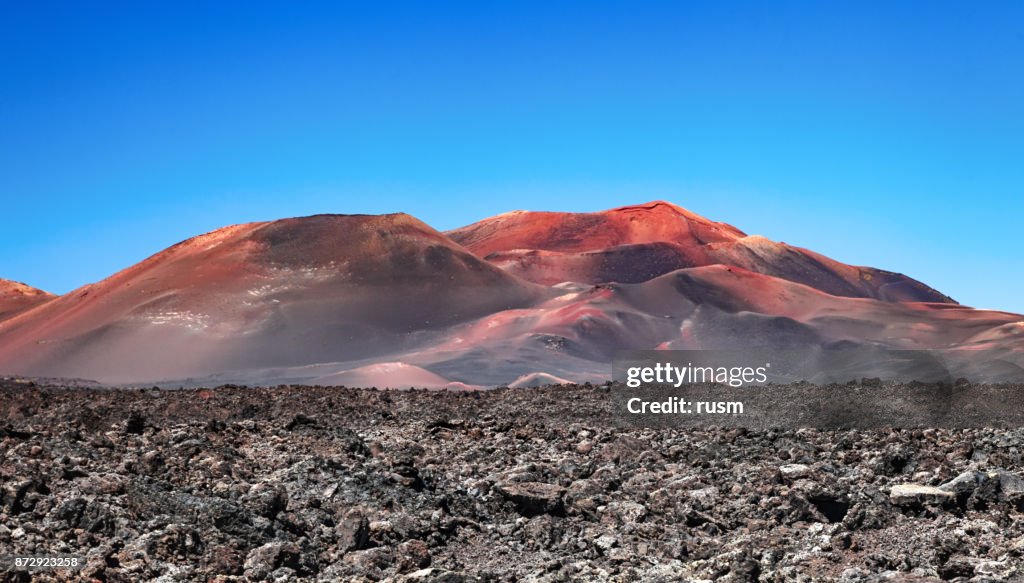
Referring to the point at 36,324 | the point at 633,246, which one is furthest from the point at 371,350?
the point at 633,246

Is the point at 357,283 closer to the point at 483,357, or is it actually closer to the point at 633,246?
the point at 483,357

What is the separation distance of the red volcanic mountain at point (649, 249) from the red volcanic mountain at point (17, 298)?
116ft

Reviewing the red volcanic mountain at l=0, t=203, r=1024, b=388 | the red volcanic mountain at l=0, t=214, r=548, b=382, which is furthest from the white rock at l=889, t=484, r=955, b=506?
the red volcanic mountain at l=0, t=214, r=548, b=382

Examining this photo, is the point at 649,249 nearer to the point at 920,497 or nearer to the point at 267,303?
the point at 267,303

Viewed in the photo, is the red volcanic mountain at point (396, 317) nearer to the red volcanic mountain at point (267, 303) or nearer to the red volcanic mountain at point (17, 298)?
the red volcanic mountain at point (267, 303)

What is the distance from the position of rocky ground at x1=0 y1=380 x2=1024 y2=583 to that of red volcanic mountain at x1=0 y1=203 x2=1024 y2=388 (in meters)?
41.9

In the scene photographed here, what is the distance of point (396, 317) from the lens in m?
75.1

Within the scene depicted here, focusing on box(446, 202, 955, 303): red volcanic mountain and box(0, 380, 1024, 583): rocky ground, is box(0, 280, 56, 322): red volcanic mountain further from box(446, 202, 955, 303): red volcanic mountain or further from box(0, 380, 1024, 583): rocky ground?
box(0, 380, 1024, 583): rocky ground

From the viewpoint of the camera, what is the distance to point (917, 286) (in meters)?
112

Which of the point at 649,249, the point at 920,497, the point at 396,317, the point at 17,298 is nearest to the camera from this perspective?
the point at 920,497

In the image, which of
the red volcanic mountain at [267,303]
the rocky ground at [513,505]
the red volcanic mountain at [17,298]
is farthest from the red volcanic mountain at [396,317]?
the rocky ground at [513,505]

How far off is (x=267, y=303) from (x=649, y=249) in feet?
116

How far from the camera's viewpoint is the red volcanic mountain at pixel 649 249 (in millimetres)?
94688

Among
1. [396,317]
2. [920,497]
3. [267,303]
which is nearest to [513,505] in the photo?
[920,497]
